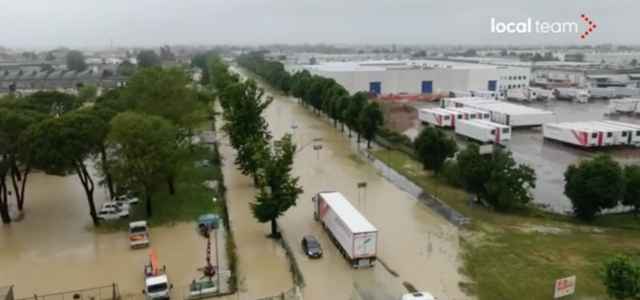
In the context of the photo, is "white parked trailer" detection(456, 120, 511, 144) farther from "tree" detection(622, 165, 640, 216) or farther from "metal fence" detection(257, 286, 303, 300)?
"metal fence" detection(257, 286, 303, 300)

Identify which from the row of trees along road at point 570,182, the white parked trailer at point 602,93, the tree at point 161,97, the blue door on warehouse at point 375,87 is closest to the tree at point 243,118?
the tree at point 161,97

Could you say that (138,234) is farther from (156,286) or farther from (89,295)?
(156,286)

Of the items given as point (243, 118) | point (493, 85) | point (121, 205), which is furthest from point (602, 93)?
point (121, 205)

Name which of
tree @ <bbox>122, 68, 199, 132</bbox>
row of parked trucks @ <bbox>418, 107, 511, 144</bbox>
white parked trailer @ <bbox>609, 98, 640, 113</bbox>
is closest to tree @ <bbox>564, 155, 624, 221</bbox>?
row of parked trucks @ <bbox>418, 107, 511, 144</bbox>

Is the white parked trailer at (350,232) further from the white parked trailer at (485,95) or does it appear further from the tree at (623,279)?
the white parked trailer at (485,95)

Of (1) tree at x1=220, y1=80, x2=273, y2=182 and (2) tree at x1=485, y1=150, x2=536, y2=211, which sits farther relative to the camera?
(1) tree at x1=220, y1=80, x2=273, y2=182

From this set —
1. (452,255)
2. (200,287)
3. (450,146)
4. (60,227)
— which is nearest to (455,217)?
(452,255)
